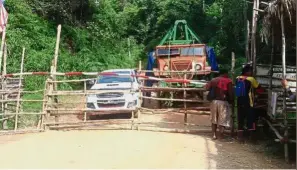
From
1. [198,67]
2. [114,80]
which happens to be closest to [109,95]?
[114,80]

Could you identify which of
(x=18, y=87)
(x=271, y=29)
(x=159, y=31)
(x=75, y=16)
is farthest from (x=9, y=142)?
(x=159, y=31)

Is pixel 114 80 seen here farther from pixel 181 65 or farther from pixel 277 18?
pixel 277 18

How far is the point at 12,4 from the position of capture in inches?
689

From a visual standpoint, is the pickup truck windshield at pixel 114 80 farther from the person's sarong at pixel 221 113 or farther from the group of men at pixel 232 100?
the person's sarong at pixel 221 113

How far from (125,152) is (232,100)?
245 cm

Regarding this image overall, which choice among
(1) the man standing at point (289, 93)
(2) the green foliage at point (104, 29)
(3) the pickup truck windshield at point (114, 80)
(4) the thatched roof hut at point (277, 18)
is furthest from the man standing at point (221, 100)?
(2) the green foliage at point (104, 29)

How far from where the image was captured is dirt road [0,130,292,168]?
6.07 metres

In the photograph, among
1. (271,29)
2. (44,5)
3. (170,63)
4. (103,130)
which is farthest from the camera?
(44,5)

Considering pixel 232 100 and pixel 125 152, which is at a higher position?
pixel 232 100

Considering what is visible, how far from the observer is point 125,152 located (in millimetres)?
6809

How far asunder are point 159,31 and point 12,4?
36.0ft

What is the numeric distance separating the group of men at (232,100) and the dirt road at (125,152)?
0.42 m

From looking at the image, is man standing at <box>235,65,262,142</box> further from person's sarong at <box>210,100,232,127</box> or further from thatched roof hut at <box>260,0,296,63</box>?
thatched roof hut at <box>260,0,296,63</box>

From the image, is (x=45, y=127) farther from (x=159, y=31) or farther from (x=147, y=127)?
(x=159, y=31)
